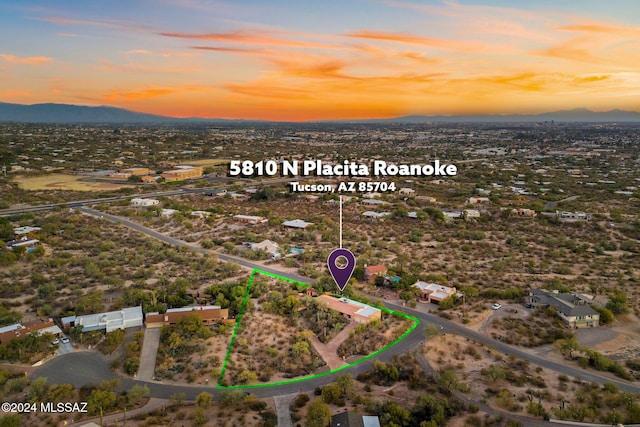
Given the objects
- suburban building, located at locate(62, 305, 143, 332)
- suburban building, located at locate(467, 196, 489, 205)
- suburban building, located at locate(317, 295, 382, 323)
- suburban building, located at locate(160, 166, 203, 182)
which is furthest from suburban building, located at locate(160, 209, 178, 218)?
suburban building, located at locate(467, 196, 489, 205)

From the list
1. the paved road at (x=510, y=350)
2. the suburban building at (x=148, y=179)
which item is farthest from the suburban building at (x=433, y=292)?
the suburban building at (x=148, y=179)

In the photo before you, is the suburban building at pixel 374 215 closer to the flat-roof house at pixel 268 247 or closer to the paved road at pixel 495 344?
the flat-roof house at pixel 268 247

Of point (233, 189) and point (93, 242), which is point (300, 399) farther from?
point (233, 189)

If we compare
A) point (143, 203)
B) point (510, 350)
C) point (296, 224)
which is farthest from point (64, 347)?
point (143, 203)

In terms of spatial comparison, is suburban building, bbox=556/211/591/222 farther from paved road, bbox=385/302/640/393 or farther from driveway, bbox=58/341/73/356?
driveway, bbox=58/341/73/356

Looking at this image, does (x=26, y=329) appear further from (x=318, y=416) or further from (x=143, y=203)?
(x=143, y=203)
